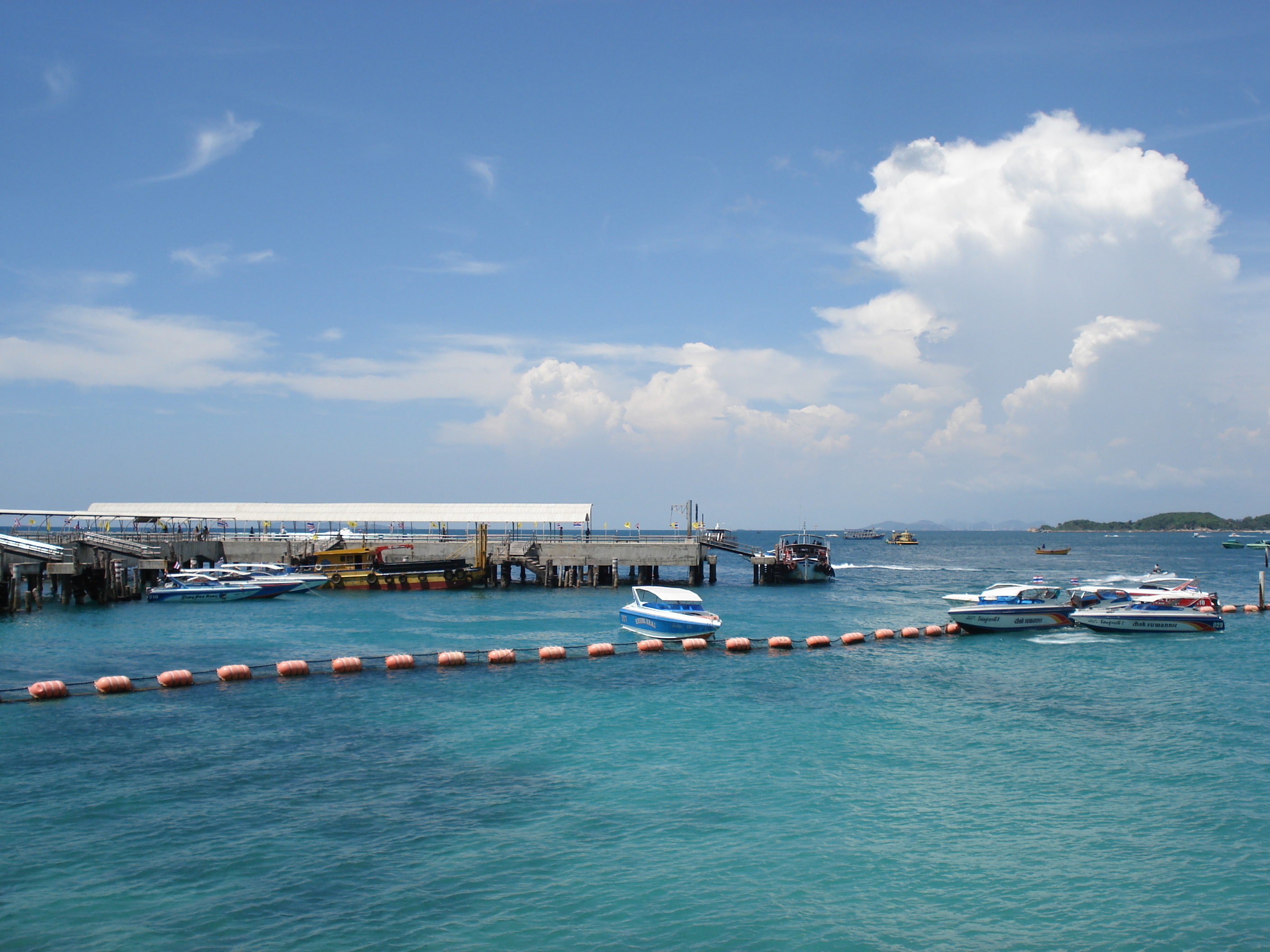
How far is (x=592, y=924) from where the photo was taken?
47.9 feet

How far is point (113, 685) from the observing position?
3070 centimetres

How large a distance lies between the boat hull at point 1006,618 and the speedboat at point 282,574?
4934 cm

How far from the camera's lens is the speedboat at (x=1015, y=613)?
160 feet

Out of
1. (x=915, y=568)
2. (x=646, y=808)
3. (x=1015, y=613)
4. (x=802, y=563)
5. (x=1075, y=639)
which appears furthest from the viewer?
(x=915, y=568)

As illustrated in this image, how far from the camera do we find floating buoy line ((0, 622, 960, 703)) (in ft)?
101

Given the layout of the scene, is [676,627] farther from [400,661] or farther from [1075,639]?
[1075,639]

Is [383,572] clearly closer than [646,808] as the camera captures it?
No

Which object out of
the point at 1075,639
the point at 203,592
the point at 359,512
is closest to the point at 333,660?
the point at 203,592

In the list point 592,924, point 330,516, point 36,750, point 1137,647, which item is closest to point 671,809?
point 592,924

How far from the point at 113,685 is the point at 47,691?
6.44 feet

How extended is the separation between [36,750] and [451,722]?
37.8ft

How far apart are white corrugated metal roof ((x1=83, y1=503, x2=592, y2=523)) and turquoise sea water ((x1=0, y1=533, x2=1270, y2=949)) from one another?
47290mm

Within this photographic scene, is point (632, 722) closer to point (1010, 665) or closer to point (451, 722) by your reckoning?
point (451, 722)

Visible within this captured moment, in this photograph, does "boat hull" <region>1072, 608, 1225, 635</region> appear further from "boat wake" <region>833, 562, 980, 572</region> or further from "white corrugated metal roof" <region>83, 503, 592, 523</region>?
"boat wake" <region>833, 562, 980, 572</region>
